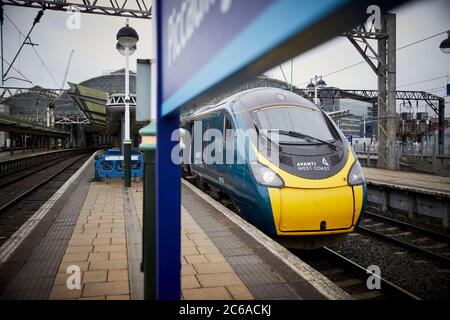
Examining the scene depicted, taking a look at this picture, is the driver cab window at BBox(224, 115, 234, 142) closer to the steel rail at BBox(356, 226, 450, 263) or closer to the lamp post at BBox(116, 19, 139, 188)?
the steel rail at BBox(356, 226, 450, 263)

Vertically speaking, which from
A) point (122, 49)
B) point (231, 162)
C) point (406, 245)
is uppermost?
point (122, 49)

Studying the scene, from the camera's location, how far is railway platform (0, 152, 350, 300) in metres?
3.04

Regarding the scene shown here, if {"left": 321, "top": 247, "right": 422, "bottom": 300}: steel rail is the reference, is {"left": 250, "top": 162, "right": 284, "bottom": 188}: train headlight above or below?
above

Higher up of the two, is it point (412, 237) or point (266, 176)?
point (266, 176)

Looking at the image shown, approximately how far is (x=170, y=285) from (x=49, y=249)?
325 centimetres

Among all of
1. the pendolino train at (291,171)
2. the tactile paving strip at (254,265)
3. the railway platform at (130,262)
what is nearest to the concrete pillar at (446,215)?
the pendolino train at (291,171)

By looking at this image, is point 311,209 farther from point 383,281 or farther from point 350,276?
point 383,281

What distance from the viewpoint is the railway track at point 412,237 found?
5.55m

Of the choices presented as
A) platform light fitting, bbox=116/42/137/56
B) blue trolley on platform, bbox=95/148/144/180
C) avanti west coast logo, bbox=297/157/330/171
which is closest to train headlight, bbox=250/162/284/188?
avanti west coast logo, bbox=297/157/330/171

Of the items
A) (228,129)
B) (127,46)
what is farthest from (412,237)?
(127,46)

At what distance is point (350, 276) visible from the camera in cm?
457

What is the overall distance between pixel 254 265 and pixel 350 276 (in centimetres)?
168

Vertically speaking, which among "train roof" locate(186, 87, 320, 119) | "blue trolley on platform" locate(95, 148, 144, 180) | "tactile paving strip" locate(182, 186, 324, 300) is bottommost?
"tactile paving strip" locate(182, 186, 324, 300)

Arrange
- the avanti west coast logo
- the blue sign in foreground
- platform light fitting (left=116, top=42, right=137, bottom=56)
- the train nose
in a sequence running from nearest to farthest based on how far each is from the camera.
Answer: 1. the blue sign in foreground
2. the train nose
3. the avanti west coast logo
4. platform light fitting (left=116, top=42, right=137, bottom=56)
